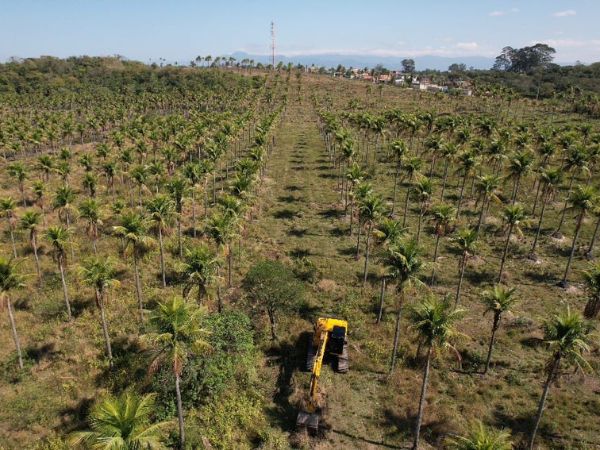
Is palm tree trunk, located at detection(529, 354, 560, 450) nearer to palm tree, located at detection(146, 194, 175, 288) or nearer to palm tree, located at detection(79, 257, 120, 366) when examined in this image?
palm tree, located at detection(79, 257, 120, 366)

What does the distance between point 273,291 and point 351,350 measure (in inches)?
382

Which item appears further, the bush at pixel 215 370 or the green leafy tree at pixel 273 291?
the green leafy tree at pixel 273 291

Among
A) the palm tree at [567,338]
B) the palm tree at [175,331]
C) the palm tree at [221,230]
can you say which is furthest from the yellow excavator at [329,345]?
the palm tree at [567,338]

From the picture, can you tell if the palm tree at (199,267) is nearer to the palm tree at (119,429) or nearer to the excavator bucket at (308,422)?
the excavator bucket at (308,422)

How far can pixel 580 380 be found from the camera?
126 feet

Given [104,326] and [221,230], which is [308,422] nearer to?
[104,326]

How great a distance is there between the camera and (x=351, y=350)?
42.7 metres

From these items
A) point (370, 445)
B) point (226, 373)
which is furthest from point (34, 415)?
point (370, 445)

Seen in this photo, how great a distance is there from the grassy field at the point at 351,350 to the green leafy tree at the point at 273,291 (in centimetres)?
261

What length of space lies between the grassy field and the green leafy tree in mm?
2614

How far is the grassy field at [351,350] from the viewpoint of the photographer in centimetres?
3378

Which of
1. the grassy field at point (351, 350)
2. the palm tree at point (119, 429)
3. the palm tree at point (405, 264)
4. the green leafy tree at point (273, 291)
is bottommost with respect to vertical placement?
the grassy field at point (351, 350)

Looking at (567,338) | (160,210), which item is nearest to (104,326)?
(160,210)

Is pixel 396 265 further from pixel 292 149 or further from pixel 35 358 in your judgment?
pixel 292 149
